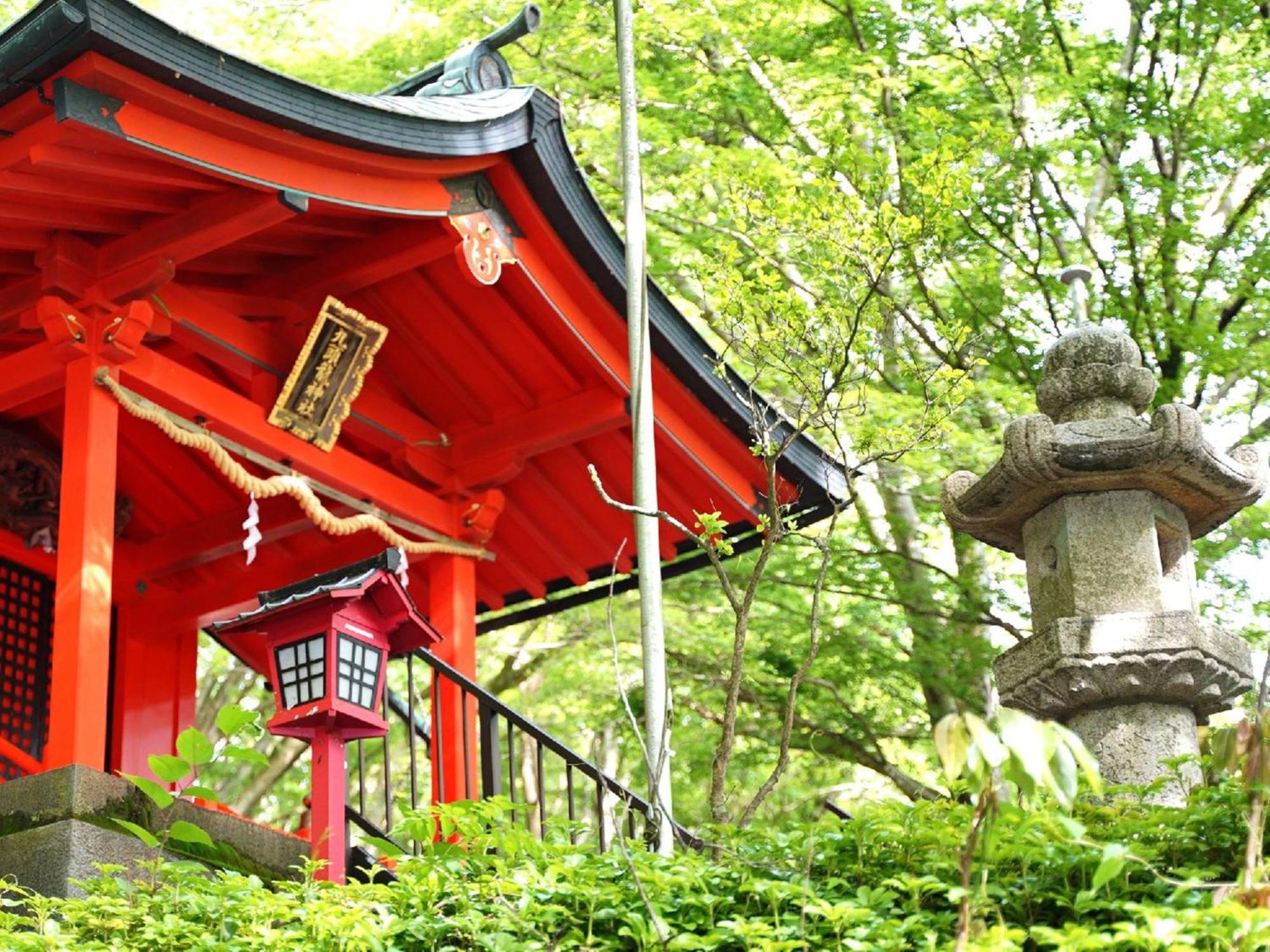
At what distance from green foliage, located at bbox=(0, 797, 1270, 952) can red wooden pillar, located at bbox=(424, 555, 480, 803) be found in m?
3.77

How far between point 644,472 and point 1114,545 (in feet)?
7.83

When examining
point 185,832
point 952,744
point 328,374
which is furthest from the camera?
point 328,374

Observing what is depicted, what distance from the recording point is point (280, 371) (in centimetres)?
850

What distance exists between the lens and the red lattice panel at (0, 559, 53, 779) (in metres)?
9.11

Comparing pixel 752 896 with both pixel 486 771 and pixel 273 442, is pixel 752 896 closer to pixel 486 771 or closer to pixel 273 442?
pixel 486 771

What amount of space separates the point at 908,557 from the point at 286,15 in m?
9.11

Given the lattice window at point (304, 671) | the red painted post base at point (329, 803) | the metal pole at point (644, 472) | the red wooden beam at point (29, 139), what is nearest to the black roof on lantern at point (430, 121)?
the red wooden beam at point (29, 139)

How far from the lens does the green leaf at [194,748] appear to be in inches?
208

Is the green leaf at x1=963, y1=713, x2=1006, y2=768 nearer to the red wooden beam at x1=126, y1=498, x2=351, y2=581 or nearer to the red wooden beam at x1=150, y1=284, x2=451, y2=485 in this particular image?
the red wooden beam at x1=150, y1=284, x2=451, y2=485

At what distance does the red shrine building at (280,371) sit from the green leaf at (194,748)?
1.38 m

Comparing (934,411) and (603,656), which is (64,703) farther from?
(603,656)

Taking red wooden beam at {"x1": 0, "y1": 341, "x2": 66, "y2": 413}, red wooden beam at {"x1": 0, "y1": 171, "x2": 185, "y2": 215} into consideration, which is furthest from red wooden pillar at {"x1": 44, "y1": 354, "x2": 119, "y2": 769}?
red wooden beam at {"x1": 0, "y1": 171, "x2": 185, "y2": 215}

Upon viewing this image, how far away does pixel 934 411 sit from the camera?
6.24 metres

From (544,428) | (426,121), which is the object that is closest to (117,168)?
(426,121)
